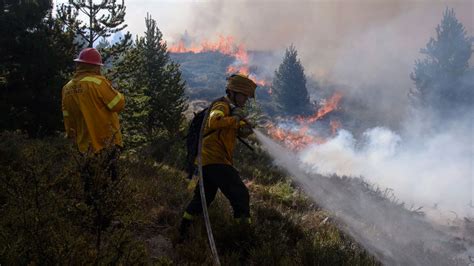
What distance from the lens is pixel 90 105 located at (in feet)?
14.6

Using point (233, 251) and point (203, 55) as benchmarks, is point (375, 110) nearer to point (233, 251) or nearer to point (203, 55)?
point (233, 251)

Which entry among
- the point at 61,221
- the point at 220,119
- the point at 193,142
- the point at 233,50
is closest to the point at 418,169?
the point at 193,142

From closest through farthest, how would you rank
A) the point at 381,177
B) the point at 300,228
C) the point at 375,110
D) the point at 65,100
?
1. the point at 65,100
2. the point at 300,228
3. the point at 381,177
4. the point at 375,110

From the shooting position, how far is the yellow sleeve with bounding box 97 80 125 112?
4.48 meters

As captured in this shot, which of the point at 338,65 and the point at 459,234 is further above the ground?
the point at 338,65

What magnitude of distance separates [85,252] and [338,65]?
2641 inches

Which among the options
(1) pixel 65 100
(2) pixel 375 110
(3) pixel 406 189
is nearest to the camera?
(1) pixel 65 100

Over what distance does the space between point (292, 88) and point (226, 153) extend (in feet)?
172

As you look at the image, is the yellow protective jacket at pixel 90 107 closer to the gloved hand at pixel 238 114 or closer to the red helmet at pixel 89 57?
the red helmet at pixel 89 57

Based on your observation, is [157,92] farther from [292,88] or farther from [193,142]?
[292,88]

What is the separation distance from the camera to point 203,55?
113 m

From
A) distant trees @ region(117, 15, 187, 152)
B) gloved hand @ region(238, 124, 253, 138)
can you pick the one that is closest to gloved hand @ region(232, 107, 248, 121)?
gloved hand @ region(238, 124, 253, 138)

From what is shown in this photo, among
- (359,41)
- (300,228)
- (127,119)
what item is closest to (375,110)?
(359,41)

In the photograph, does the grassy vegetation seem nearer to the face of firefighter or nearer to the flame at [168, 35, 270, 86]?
the face of firefighter
